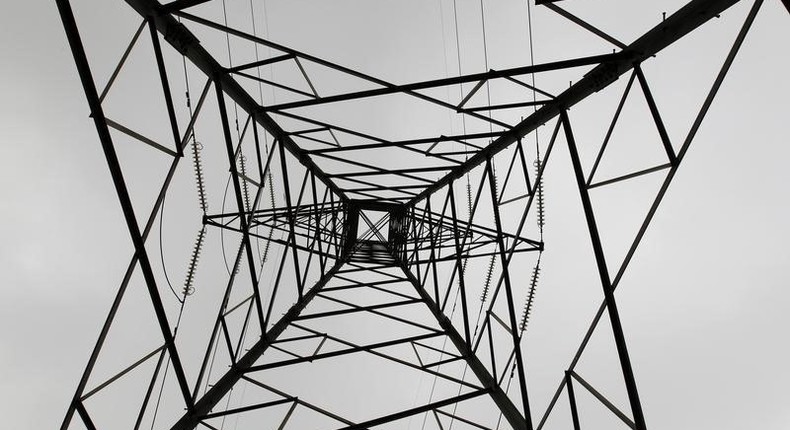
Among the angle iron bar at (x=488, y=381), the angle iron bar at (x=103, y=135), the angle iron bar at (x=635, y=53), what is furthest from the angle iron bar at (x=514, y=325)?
the angle iron bar at (x=103, y=135)

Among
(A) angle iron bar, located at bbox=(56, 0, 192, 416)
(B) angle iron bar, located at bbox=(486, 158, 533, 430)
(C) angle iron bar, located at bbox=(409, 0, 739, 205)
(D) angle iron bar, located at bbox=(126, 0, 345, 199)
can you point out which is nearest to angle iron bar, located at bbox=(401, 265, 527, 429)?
(B) angle iron bar, located at bbox=(486, 158, 533, 430)

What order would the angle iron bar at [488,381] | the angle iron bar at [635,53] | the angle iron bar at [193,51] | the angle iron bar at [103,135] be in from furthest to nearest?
1. the angle iron bar at [488,381]
2. the angle iron bar at [193,51]
3. the angle iron bar at [635,53]
4. the angle iron bar at [103,135]

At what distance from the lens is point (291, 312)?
361 inches

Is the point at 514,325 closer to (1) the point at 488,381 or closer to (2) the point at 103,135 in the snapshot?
(1) the point at 488,381

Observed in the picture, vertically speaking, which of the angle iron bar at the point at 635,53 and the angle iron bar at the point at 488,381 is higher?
the angle iron bar at the point at 635,53

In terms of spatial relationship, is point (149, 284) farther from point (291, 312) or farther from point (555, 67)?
point (555, 67)

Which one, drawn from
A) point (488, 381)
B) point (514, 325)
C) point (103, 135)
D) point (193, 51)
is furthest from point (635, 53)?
point (103, 135)

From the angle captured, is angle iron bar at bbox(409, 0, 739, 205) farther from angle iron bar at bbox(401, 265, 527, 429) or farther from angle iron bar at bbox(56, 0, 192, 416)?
angle iron bar at bbox(56, 0, 192, 416)

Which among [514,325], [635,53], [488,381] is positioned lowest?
[488,381]

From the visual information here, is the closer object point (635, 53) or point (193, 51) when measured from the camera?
point (635, 53)

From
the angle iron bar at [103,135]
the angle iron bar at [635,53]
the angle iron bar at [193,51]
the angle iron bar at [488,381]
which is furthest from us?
the angle iron bar at [488,381]

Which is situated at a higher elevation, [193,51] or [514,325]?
[193,51]

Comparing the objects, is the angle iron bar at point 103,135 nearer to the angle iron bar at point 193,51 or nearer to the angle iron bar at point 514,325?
the angle iron bar at point 193,51

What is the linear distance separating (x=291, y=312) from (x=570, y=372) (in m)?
5.73
